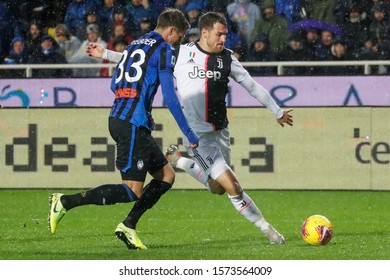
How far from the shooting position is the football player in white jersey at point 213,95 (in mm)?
10328

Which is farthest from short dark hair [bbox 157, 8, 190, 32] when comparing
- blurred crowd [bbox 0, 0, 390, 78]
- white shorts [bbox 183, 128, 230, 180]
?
blurred crowd [bbox 0, 0, 390, 78]

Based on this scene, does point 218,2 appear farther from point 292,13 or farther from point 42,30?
point 42,30

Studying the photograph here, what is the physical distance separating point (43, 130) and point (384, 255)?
7.80m

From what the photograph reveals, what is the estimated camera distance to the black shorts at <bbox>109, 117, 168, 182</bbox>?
31.7 ft

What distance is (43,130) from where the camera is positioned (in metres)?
16.2

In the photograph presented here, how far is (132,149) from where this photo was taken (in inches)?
380

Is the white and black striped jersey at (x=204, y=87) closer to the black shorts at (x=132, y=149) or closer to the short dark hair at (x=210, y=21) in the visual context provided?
the short dark hair at (x=210, y=21)

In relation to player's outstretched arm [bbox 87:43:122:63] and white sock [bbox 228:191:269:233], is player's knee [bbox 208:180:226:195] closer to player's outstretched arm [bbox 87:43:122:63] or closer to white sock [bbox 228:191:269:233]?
white sock [bbox 228:191:269:233]

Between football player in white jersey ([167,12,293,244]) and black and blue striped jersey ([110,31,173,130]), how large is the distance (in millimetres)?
814

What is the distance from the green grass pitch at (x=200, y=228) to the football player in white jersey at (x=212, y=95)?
532 mm

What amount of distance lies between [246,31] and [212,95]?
7604 mm

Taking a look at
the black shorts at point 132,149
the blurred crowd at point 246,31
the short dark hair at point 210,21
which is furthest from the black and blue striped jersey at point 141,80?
the blurred crowd at point 246,31

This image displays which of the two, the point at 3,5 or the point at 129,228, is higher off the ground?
the point at 3,5
